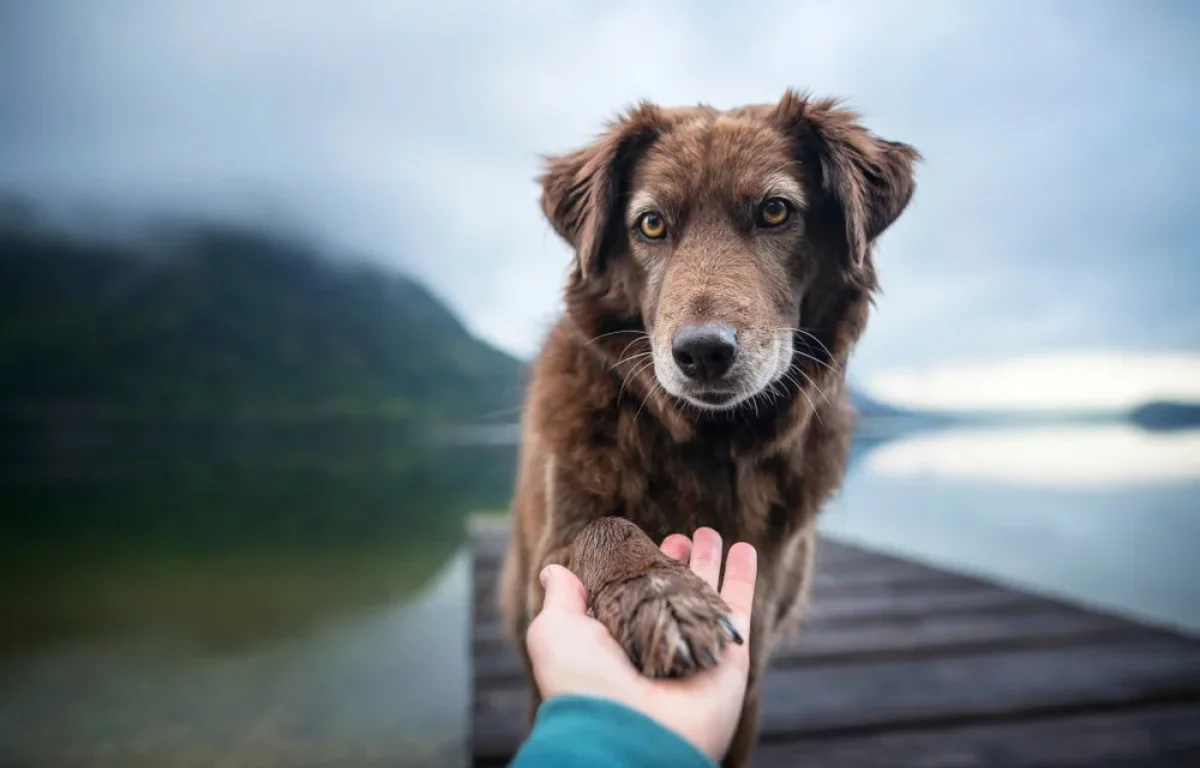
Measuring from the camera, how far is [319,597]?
668 cm

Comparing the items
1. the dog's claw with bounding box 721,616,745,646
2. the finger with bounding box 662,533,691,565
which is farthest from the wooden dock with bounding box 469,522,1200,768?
the dog's claw with bounding box 721,616,745,646

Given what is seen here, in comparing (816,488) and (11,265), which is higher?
(816,488)

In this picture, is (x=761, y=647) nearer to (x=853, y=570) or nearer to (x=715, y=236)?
(x=715, y=236)

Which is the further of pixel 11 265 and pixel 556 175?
pixel 11 265

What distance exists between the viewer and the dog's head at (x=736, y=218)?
156 cm

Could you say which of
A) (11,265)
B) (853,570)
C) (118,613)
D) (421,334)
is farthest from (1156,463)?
(11,265)

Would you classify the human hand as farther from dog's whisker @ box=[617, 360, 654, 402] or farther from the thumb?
dog's whisker @ box=[617, 360, 654, 402]

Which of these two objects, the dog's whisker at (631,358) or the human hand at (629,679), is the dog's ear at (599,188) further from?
the human hand at (629,679)

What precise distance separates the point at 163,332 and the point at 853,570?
1870 inches

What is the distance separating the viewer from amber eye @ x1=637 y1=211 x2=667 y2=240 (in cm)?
177

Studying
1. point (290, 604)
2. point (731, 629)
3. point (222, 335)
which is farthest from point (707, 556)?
point (222, 335)

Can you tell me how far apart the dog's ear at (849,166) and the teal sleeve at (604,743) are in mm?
1278

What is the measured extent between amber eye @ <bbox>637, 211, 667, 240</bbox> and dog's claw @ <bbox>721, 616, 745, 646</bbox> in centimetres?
101

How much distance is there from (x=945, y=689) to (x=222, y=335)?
48637mm
